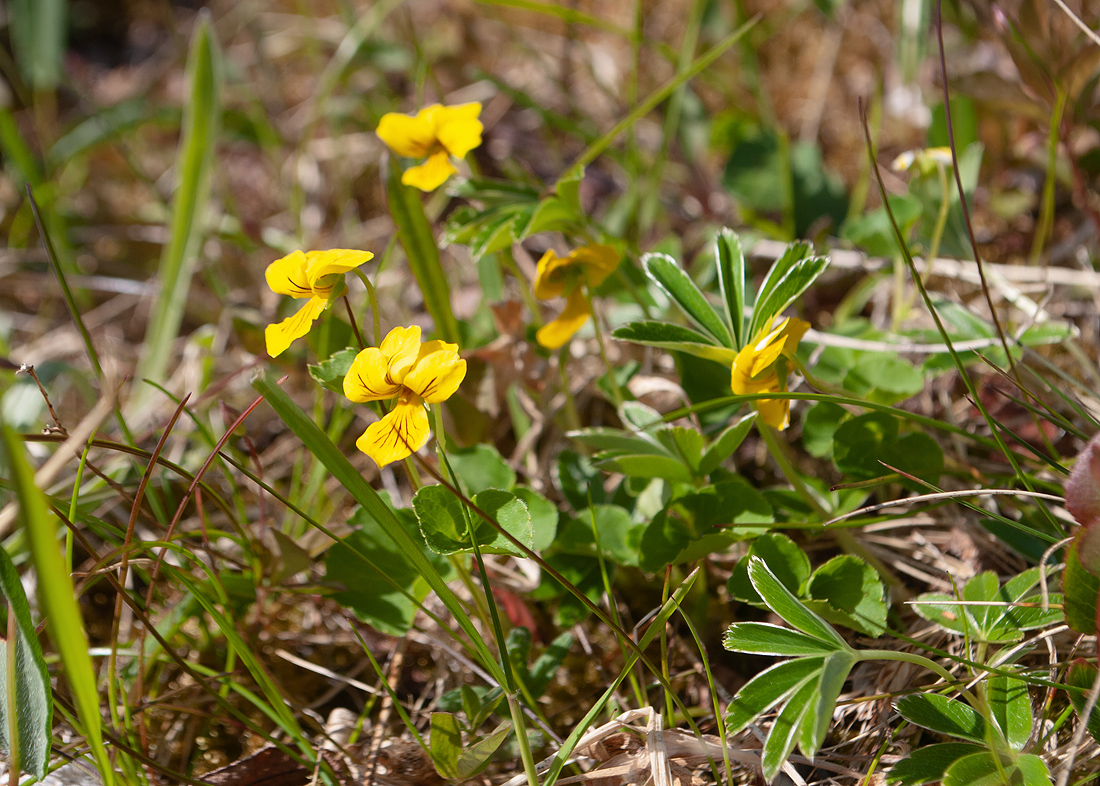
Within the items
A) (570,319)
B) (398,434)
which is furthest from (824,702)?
(570,319)

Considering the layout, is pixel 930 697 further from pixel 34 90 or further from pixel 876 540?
pixel 34 90

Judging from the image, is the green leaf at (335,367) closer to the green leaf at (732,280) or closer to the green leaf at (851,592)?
the green leaf at (732,280)

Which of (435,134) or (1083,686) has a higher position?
(435,134)

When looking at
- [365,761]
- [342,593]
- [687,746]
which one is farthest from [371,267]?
[687,746]

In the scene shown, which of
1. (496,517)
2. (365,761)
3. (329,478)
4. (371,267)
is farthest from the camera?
(371,267)

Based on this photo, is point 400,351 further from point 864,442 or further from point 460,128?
point 864,442

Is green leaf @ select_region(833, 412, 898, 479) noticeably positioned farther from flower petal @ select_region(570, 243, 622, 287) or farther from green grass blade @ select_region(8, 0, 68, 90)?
green grass blade @ select_region(8, 0, 68, 90)

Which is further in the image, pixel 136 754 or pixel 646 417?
pixel 646 417

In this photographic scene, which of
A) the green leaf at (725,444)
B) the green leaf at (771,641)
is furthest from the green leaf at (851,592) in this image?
the green leaf at (725,444)
